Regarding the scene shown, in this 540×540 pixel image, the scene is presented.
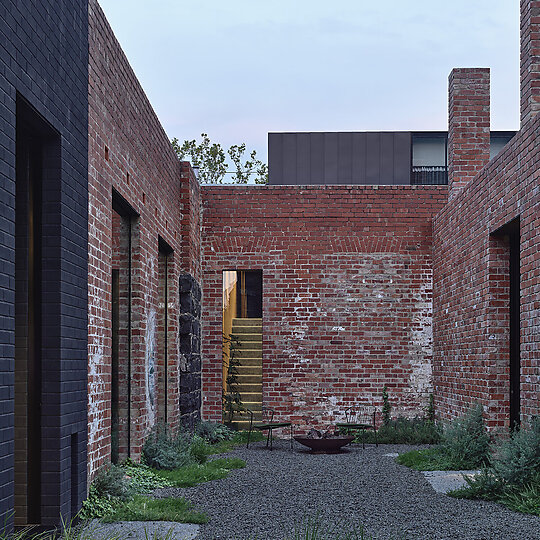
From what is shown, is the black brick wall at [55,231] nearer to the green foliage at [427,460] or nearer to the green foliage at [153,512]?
the green foliage at [153,512]

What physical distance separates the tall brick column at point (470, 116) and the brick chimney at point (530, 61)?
367 centimetres

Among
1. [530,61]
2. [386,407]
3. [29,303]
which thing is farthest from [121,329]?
[386,407]

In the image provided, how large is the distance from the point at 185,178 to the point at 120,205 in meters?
4.35

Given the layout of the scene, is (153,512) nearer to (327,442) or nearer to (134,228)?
(134,228)

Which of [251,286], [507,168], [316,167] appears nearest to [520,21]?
[507,168]

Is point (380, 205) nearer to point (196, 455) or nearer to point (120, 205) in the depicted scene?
point (196, 455)

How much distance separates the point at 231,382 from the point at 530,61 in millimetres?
8097

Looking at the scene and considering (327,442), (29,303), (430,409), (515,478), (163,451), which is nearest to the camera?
(29,303)

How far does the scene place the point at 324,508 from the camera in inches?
277

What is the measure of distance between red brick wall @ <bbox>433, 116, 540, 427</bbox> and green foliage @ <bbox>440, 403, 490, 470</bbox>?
0.64ft

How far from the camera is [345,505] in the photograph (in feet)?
23.7

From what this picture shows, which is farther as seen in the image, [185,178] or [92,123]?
[185,178]

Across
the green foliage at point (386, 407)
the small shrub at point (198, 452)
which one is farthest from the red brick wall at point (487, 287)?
the small shrub at point (198, 452)

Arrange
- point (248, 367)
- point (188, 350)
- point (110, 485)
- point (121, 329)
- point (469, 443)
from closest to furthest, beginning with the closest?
point (110, 485), point (121, 329), point (469, 443), point (188, 350), point (248, 367)
